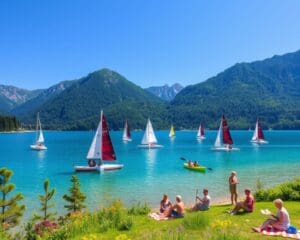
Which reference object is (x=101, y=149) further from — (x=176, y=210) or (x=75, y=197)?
(x=176, y=210)

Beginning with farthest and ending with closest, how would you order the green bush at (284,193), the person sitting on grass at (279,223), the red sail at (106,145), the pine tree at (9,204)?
1. the red sail at (106,145)
2. the green bush at (284,193)
3. the pine tree at (9,204)
4. the person sitting on grass at (279,223)

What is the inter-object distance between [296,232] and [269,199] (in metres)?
9.17

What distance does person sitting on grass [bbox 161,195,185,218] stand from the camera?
19531 millimetres

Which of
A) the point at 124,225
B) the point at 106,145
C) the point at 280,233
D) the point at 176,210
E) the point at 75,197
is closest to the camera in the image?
the point at 280,233

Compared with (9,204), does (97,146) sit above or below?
above

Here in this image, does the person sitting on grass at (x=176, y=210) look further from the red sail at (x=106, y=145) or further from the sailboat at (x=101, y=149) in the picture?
the red sail at (x=106, y=145)

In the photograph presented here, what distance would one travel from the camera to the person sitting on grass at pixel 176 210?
769 inches

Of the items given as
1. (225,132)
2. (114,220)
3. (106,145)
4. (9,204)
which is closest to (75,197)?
(9,204)

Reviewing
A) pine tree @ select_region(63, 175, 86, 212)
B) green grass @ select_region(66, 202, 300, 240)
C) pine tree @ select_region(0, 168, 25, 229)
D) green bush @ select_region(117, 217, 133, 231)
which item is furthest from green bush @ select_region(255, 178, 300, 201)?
pine tree @ select_region(0, 168, 25, 229)

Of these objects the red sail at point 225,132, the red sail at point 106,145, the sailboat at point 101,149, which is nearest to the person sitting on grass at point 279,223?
the sailboat at point 101,149

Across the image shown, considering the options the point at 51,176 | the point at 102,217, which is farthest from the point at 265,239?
the point at 51,176

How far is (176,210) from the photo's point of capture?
1970 centimetres

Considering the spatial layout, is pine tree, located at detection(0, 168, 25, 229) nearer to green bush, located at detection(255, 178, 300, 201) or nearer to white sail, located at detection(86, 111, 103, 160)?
green bush, located at detection(255, 178, 300, 201)

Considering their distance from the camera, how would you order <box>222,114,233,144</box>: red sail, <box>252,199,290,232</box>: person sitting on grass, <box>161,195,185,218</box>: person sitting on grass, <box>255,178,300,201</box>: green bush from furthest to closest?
<box>222,114,233,144</box>: red sail → <box>255,178,300,201</box>: green bush → <box>161,195,185,218</box>: person sitting on grass → <box>252,199,290,232</box>: person sitting on grass
